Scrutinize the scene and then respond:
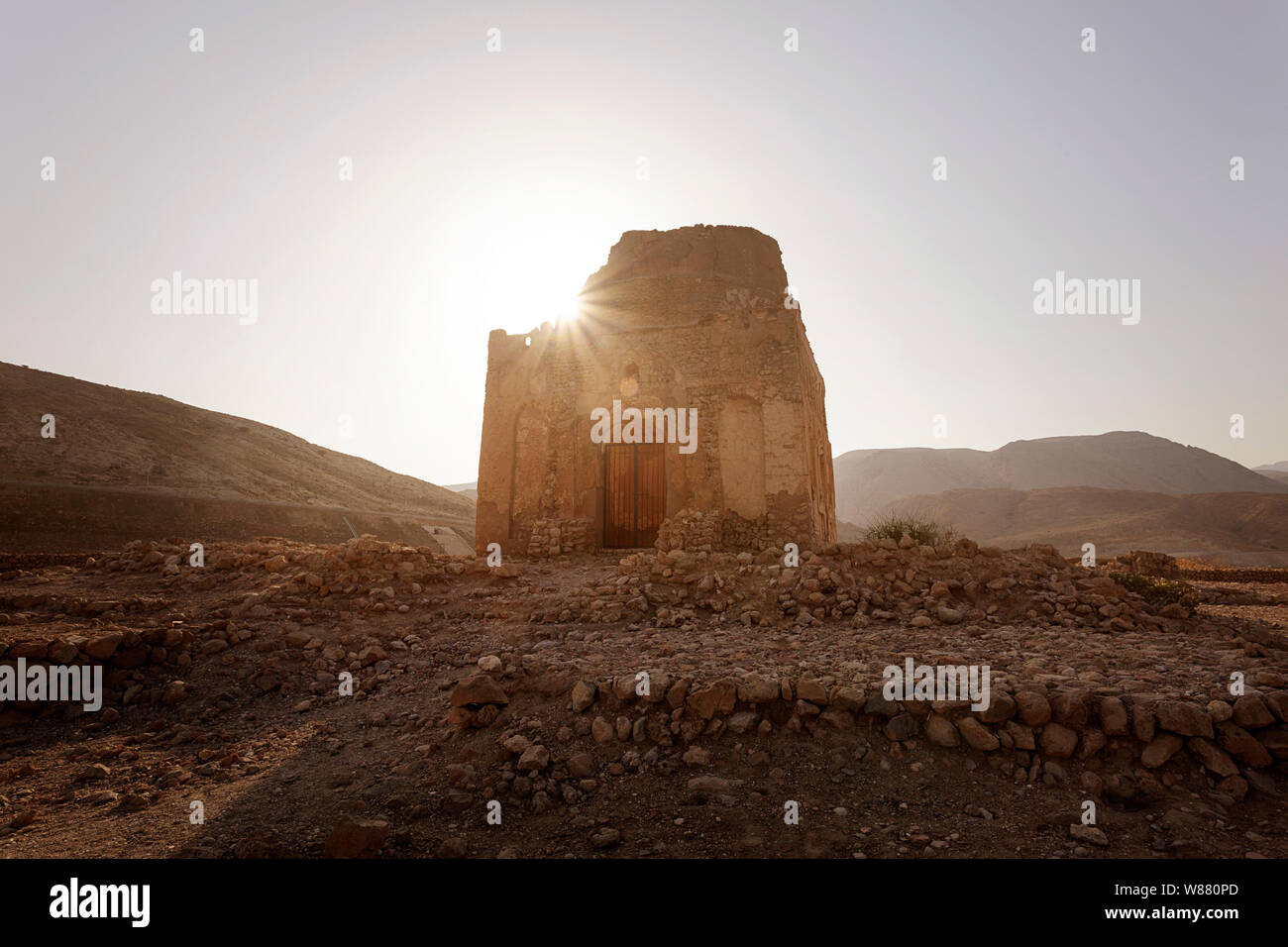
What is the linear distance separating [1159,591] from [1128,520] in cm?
4252

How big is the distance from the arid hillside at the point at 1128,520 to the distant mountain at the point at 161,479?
2887 cm

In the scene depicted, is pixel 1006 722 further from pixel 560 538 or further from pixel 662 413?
pixel 560 538

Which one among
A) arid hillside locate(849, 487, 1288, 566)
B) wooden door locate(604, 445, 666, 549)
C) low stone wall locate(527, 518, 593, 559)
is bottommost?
arid hillside locate(849, 487, 1288, 566)

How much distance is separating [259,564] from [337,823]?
7255mm

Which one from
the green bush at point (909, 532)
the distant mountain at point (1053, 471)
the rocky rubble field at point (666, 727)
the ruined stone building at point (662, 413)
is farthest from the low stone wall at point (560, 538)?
the distant mountain at point (1053, 471)

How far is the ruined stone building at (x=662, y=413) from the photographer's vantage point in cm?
1323

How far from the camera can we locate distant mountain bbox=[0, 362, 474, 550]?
21344 millimetres

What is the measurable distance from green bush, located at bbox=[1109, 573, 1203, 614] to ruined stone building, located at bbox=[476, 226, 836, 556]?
17.3 ft

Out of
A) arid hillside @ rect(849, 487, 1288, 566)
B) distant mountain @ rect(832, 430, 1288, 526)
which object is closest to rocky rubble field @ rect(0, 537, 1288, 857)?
arid hillside @ rect(849, 487, 1288, 566)

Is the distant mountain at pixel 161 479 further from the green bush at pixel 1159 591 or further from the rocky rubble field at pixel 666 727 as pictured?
the green bush at pixel 1159 591

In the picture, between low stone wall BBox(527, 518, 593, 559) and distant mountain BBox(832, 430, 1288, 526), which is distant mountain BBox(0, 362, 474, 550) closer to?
low stone wall BBox(527, 518, 593, 559)
